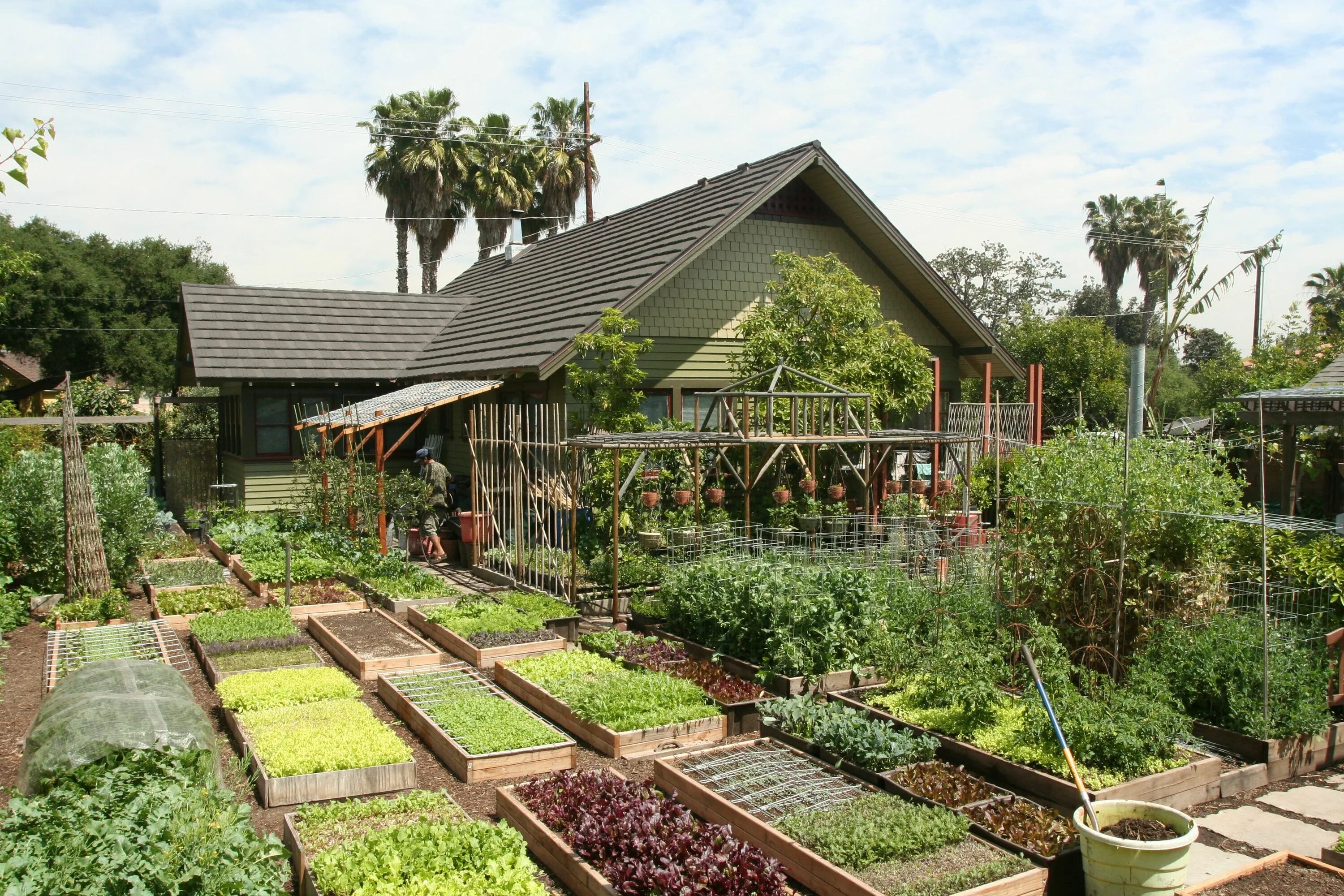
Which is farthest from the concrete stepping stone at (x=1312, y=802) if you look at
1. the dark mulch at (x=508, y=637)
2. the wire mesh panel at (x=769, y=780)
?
the dark mulch at (x=508, y=637)

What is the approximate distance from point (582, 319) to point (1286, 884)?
1176 cm

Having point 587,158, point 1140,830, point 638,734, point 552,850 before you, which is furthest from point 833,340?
point 587,158

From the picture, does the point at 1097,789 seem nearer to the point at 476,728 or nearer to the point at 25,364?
the point at 476,728

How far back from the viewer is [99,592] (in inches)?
453

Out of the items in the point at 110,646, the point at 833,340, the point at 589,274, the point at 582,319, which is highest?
the point at 589,274

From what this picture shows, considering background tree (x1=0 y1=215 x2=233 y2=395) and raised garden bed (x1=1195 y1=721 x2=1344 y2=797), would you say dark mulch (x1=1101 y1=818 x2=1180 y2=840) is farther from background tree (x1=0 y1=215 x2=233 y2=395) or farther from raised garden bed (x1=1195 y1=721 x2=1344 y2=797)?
background tree (x1=0 y1=215 x2=233 y2=395)

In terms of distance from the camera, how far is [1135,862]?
4895mm

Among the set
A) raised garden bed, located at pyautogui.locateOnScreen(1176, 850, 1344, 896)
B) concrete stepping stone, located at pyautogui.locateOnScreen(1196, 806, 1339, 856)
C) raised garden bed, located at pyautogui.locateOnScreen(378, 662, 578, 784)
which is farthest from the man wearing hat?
raised garden bed, located at pyautogui.locateOnScreen(1176, 850, 1344, 896)

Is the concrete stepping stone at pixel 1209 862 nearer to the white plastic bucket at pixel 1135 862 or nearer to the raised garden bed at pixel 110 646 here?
the white plastic bucket at pixel 1135 862

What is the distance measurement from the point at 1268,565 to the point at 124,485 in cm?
1339

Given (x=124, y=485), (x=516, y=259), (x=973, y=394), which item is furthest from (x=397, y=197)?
(x=124, y=485)

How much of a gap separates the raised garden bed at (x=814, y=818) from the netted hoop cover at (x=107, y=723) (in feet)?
9.96

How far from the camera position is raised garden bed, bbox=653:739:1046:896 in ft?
16.7

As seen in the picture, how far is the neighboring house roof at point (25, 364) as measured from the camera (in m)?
40.4
